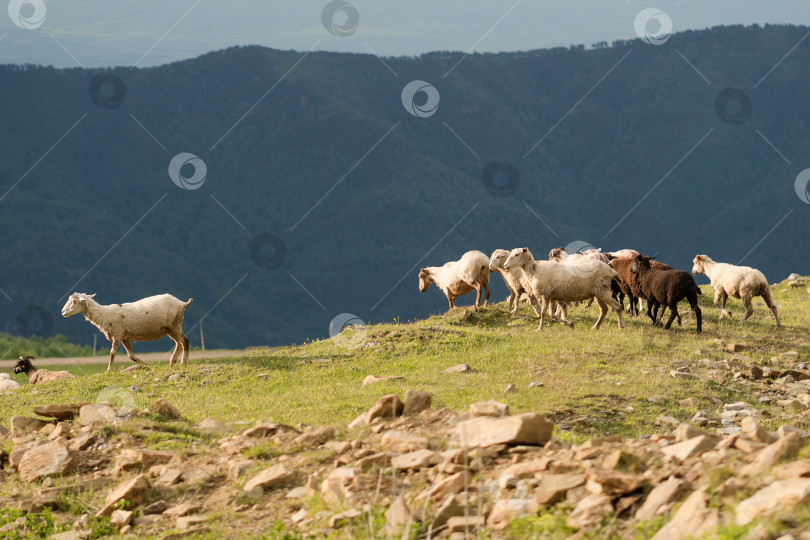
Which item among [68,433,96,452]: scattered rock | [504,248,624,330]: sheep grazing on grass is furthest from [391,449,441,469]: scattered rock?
[504,248,624,330]: sheep grazing on grass

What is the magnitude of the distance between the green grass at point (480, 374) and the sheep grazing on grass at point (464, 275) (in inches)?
52.4

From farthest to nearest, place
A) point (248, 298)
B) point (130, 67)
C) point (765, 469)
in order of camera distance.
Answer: point (130, 67) < point (248, 298) < point (765, 469)

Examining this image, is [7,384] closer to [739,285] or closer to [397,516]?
[397,516]

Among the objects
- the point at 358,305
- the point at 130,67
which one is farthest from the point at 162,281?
the point at 130,67

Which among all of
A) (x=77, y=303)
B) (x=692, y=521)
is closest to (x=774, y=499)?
(x=692, y=521)

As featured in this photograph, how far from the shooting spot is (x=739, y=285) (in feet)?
69.9

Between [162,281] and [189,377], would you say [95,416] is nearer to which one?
[189,377]

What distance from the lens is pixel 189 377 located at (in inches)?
711

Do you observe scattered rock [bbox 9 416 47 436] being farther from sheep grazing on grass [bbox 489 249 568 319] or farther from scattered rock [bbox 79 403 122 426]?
sheep grazing on grass [bbox 489 249 568 319]

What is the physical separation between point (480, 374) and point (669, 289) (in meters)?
6.03

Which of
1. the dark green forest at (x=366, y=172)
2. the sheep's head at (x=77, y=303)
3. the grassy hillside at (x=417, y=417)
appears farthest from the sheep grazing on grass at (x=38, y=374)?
the dark green forest at (x=366, y=172)

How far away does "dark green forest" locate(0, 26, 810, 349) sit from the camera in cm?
11531

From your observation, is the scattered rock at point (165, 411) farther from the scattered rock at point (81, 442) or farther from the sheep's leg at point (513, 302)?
the sheep's leg at point (513, 302)

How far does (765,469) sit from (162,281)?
111m
